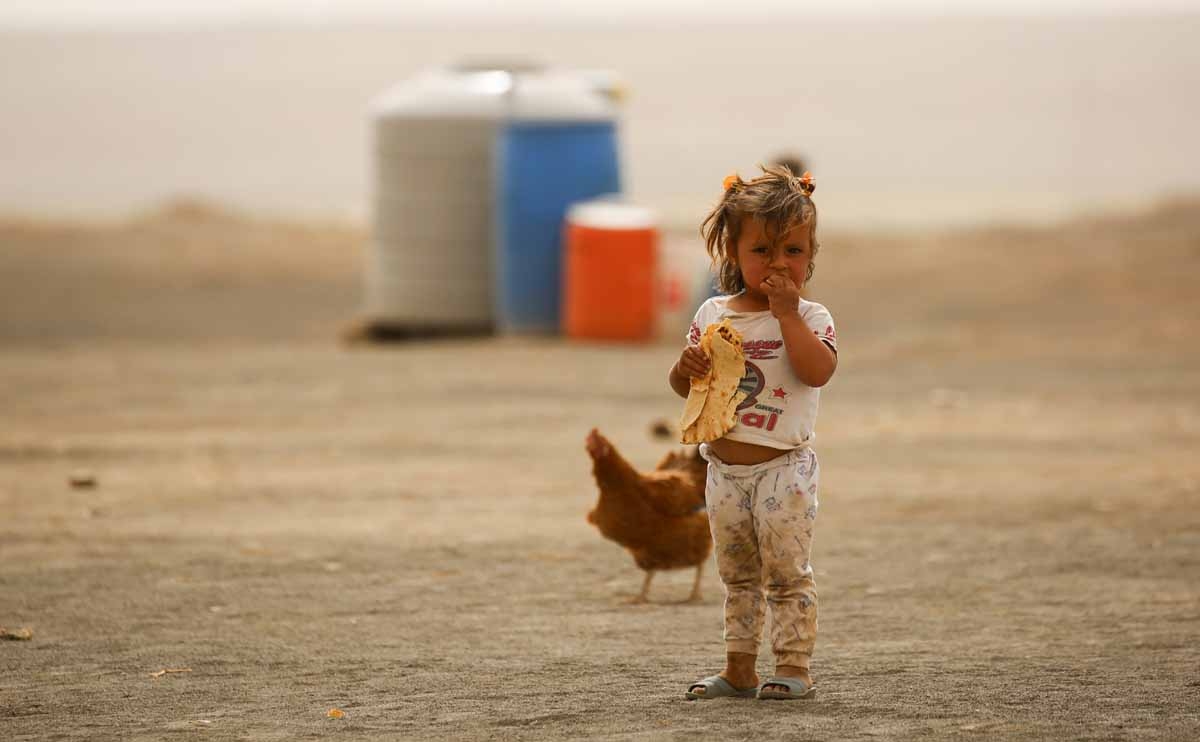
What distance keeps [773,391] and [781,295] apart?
276 mm

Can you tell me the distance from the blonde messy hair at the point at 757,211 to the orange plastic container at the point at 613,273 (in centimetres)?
1021

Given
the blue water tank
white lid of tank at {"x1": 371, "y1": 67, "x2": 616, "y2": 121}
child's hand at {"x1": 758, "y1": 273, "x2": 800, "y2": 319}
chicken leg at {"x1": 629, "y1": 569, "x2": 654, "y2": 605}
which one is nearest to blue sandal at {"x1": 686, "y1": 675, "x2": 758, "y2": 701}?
child's hand at {"x1": 758, "y1": 273, "x2": 800, "y2": 319}

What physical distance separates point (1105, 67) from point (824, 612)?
73369 millimetres

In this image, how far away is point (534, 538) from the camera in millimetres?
8133

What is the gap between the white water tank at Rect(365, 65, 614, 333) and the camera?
16625 mm

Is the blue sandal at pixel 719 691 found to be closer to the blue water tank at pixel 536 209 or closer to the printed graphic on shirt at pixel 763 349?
the printed graphic on shirt at pixel 763 349

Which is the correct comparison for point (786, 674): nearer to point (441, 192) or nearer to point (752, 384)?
point (752, 384)

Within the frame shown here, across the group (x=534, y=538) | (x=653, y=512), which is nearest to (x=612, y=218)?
(x=534, y=538)

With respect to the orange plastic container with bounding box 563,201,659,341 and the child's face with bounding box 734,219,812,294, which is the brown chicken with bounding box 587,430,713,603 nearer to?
the child's face with bounding box 734,219,812,294

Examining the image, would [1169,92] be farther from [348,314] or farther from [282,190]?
[348,314]

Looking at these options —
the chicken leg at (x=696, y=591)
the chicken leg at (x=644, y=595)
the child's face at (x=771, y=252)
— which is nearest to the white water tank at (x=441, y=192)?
the chicken leg at (x=696, y=591)

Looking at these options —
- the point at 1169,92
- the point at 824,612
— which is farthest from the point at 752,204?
the point at 1169,92

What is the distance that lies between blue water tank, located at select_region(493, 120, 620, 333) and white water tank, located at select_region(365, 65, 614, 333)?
0.35 metres

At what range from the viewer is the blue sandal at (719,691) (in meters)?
5.25
